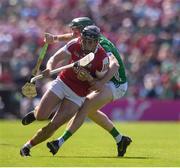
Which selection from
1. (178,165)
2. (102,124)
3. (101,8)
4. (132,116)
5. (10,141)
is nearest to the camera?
(178,165)

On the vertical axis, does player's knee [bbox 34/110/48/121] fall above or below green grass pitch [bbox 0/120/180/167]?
above

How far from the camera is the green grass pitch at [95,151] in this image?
439 inches

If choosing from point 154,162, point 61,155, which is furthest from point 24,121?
point 154,162

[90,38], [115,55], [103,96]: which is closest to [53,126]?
[103,96]

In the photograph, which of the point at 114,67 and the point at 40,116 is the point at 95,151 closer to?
the point at 40,116

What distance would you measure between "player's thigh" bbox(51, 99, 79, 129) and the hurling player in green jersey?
10cm

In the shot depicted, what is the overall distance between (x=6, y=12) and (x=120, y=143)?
18.4 meters

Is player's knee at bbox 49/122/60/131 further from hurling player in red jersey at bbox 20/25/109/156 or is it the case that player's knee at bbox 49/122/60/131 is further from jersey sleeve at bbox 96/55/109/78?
jersey sleeve at bbox 96/55/109/78

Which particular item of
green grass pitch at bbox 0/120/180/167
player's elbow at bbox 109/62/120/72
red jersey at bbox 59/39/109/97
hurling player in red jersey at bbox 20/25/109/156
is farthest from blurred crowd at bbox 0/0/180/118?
player's elbow at bbox 109/62/120/72

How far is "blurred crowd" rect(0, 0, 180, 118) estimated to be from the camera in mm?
26625

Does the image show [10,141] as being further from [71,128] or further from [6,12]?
[6,12]

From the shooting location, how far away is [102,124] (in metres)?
12.8

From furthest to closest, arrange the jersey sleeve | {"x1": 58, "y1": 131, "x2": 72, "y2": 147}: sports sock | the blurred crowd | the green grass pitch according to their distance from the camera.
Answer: the blurred crowd → the jersey sleeve → {"x1": 58, "y1": 131, "x2": 72, "y2": 147}: sports sock → the green grass pitch

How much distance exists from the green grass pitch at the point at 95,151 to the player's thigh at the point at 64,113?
564 millimetres
